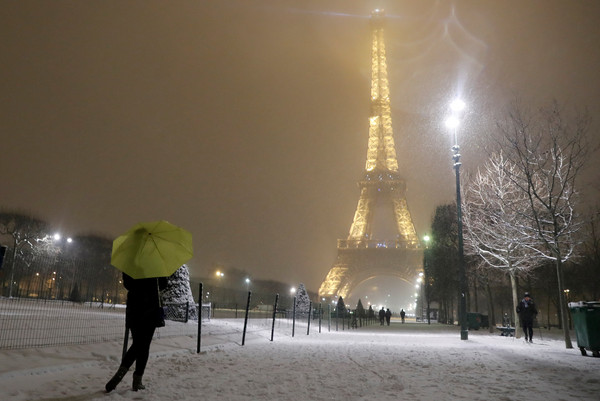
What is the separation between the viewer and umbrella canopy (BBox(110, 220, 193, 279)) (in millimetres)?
5965

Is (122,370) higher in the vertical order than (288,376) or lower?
higher

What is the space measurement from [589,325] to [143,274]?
10.6 metres

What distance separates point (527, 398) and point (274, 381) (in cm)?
321

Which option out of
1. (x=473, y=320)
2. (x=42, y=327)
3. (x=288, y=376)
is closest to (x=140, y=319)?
(x=288, y=376)

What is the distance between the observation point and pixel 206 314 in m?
19.8

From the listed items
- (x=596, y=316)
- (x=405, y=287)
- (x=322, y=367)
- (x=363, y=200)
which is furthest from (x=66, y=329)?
(x=405, y=287)

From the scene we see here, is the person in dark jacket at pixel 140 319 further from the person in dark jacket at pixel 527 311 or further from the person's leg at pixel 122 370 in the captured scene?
the person in dark jacket at pixel 527 311

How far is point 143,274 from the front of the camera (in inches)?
231

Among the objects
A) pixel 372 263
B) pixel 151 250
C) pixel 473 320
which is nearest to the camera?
pixel 151 250

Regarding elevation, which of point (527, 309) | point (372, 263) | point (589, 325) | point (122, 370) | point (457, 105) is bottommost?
point (122, 370)

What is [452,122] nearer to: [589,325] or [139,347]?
[589,325]

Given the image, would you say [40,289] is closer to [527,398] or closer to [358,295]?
[527,398]

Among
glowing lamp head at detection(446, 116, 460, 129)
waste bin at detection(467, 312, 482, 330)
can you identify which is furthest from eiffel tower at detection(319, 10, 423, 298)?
glowing lamp head at detection(446, 116, 460, 129)

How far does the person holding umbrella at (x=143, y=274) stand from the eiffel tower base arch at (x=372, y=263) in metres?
57.9
